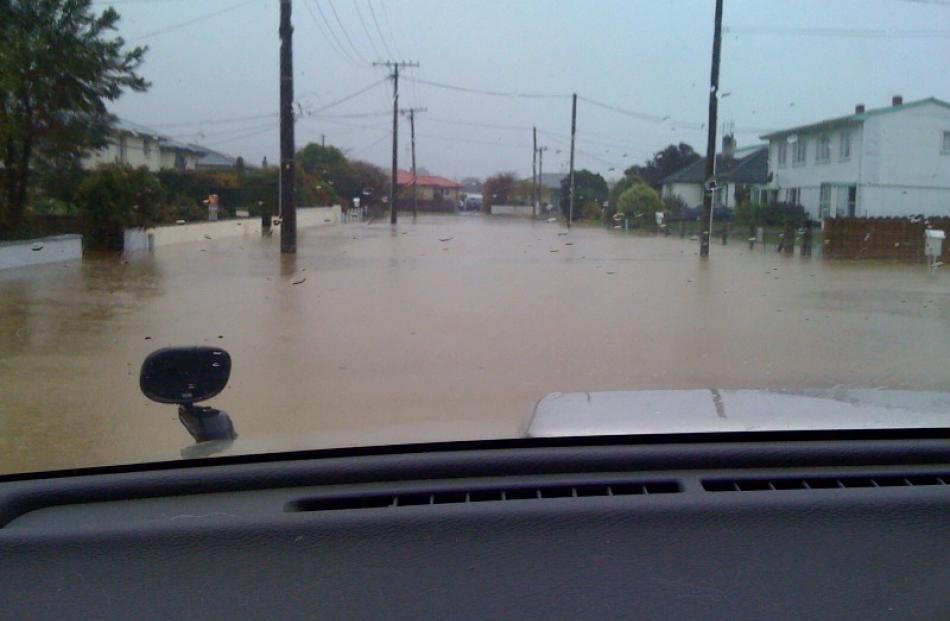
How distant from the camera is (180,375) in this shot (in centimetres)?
441

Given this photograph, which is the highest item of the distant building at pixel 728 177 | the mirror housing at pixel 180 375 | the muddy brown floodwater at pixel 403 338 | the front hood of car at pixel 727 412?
the distant building at pixel 728 177

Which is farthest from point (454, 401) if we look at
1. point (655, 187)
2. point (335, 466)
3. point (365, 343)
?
point (655, 187)

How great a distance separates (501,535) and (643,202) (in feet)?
94.1

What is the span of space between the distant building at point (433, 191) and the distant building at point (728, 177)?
19.4m

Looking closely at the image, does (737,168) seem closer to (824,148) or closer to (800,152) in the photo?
(800,152)

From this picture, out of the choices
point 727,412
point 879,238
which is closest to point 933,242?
point 879,238

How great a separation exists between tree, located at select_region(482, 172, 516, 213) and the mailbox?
32.1 metres

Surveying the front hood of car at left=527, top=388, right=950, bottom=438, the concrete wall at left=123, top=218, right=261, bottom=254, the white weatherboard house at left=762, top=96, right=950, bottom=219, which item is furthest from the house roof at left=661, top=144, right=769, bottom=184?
the front hood of car at left=527, top=388, right=950, bottom=438

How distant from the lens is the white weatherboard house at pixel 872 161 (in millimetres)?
15031

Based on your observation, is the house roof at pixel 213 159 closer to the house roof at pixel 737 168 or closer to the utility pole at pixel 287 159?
the utility pole at pixel 287 159

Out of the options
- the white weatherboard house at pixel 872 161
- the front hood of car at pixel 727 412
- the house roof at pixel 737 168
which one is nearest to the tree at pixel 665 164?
the house roof at pixel 737 168

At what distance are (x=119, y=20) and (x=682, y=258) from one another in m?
14.9

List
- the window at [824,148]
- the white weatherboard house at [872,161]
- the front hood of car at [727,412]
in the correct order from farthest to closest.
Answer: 1. the window at [824,148]
2. the white weatherboard house at [872,161]
3. the front hood of car at [727,412]

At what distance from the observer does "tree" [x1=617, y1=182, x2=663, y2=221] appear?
3139cm
